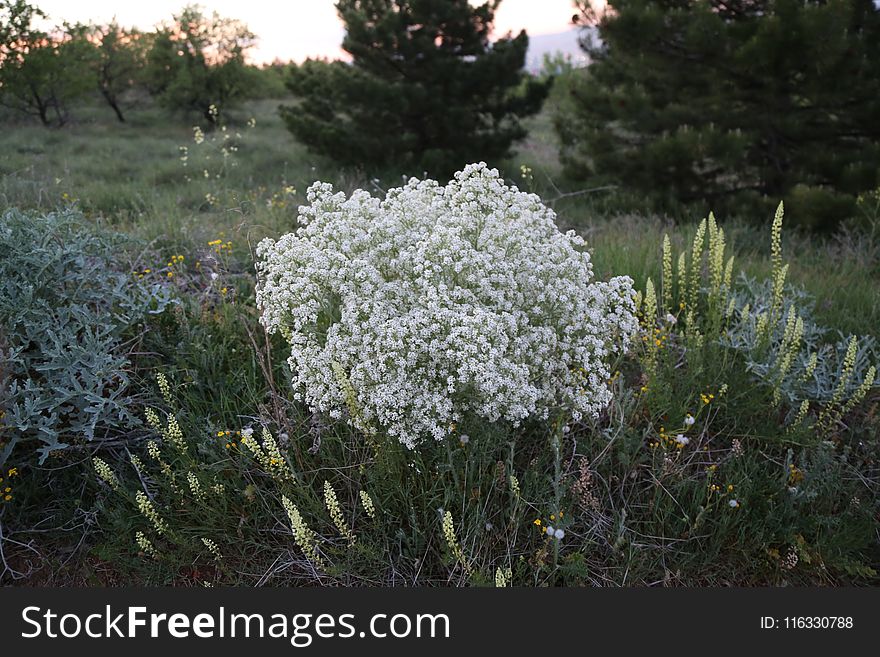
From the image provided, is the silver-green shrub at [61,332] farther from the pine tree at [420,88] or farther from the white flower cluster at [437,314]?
the pine tree at [420,88]

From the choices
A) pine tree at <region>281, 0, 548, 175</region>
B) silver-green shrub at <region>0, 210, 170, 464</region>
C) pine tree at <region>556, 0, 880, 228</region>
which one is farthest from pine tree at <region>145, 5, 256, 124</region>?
silver-green shrub at <region>0, 210, 170, 464</region>

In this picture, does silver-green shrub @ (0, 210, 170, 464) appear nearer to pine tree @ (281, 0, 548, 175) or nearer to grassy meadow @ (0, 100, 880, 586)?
grassy meadow @ (0, 100, 880, 586)

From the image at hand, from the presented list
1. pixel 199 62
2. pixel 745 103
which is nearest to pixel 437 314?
pixel 745 103

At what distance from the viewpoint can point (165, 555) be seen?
3193 millimetres

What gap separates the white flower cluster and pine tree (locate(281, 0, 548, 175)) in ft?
28.3

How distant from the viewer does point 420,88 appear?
1166cm

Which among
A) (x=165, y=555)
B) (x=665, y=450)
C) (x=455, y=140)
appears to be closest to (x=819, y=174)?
(x=455, y=140)

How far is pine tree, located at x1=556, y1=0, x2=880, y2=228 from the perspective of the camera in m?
8.29

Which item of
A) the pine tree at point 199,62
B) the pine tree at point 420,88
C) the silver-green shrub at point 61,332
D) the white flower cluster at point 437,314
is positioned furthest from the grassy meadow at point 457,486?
the pine tree at point 199,62

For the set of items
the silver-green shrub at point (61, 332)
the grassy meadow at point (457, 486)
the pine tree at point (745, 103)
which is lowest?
the grassy meadow at point (457, 486)

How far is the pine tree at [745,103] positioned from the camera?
8289 mm

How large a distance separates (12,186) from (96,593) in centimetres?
627

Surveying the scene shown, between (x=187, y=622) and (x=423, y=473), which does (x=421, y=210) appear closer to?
(x=423, y=473)

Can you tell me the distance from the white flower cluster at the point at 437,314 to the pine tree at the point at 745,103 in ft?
20.6
